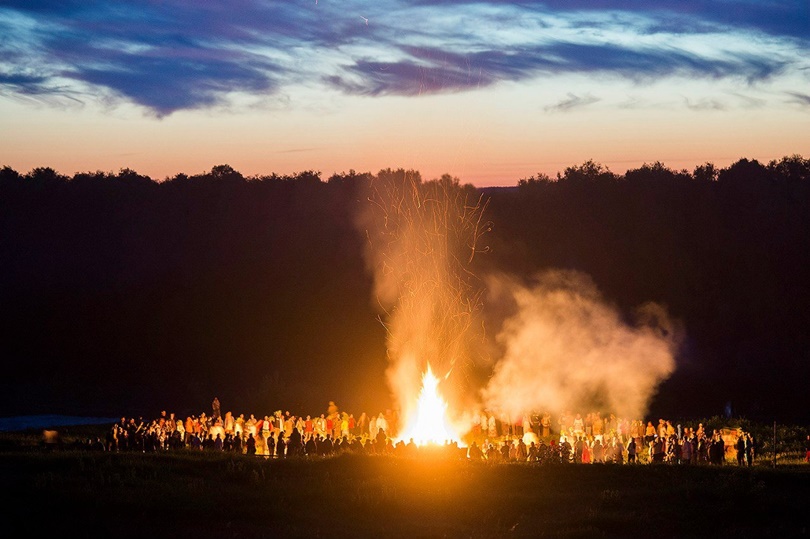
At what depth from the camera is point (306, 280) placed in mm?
80750

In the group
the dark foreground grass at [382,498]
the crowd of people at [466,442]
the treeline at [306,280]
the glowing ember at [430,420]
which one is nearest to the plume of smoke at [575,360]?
the treeline at [306,280]

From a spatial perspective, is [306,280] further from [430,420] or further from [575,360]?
[430,420]

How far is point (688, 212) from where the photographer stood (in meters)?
82.4

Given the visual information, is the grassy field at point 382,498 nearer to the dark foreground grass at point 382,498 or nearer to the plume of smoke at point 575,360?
the dark foreground grass at point 382,498

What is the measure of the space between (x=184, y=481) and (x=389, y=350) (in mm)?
37492

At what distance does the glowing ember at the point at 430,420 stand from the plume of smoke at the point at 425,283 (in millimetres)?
967

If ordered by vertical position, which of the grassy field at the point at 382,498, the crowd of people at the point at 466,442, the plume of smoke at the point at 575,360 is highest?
the plume of smoke at the point at 575,360

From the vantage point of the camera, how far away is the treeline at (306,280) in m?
61.7

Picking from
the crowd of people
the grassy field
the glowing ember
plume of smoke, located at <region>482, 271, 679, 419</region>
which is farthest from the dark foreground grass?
plume of smoke, located at <region>482, 271, 679, 419</region>

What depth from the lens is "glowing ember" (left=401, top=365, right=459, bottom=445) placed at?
39062mm

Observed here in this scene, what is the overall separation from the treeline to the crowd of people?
1487 cm

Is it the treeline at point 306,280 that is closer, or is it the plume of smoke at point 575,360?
the plume of smoke at point 575,360

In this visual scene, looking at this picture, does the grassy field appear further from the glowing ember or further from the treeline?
the treeline

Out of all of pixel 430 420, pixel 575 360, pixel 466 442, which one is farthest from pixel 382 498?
pixel 575 360
